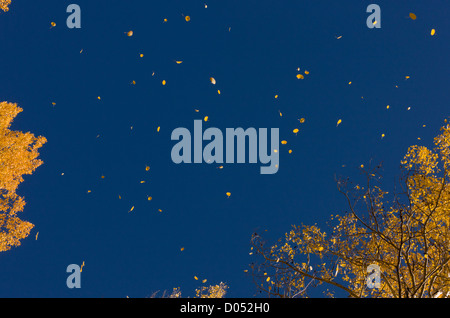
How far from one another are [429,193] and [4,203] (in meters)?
18.3

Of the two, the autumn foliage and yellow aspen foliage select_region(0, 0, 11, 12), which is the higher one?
yellow aspen foliage select_region(0, 0, 11, 12)

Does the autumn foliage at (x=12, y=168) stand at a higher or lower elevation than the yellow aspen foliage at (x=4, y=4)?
lower

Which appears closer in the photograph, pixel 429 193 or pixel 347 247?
pixel 347 247

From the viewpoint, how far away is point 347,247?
1051cm
